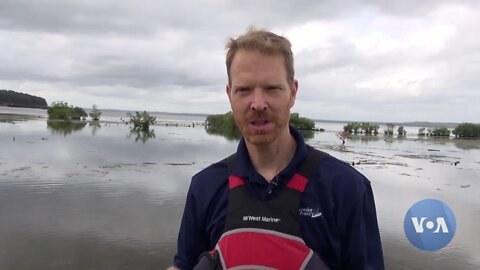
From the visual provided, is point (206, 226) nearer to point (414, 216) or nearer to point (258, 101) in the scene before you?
point (258, 101)

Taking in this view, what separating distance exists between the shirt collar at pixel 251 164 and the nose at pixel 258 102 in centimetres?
36

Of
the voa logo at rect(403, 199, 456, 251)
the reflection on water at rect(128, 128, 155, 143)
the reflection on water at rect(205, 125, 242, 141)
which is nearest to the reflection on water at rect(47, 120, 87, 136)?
the reflection on water at rect(128, 128, 155, 143)

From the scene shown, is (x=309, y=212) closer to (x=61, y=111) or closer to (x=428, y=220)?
(x=428, y=220)

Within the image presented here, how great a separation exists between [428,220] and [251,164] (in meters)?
3.20

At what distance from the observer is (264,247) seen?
7.30ft

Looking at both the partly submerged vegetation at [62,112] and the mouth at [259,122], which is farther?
the partly submerged vegetation at [62,112]

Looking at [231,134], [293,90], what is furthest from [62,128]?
[293,90]

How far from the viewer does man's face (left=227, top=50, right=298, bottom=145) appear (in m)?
2.32

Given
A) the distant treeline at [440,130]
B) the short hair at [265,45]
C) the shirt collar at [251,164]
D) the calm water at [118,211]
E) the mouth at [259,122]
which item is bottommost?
the calm water at [118,211]

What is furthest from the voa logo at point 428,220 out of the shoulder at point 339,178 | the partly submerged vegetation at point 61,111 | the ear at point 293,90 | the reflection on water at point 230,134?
the partly submerged vegetation at point 61,111

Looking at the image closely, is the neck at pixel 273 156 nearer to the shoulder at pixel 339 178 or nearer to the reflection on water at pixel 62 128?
the shoulder at pixel 339 178

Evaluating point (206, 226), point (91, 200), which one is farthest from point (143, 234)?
point (206, 226)

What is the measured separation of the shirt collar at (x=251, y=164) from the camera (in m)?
2.38

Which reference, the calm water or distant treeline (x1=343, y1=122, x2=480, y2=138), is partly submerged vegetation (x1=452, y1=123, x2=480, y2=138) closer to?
distant treeline (x1=343, y1=122, x2=480, y2=138)
